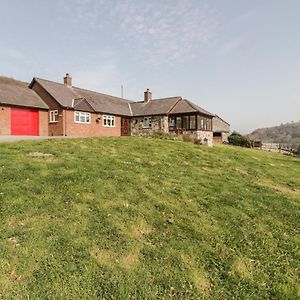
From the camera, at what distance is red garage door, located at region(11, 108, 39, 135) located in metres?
28.5

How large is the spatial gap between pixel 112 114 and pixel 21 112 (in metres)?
12.3

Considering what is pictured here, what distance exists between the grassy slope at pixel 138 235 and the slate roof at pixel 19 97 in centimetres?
1934

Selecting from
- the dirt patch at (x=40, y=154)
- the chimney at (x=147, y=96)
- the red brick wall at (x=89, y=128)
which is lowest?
the dirt patch at (x=40, y=154)

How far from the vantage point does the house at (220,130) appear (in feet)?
181

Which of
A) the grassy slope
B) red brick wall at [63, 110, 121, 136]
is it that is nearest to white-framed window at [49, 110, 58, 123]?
red brick wall at [63, 110, 121, 136]

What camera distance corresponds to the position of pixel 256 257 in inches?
254

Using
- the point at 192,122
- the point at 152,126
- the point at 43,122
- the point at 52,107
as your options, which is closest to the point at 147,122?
the point at 152,126

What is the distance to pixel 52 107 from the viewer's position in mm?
31625

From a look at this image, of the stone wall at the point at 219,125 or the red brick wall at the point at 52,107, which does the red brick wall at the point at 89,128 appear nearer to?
the red brick wall at the point at 52,107

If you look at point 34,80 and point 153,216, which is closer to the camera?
point 153,216

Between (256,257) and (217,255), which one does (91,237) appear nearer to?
(217,255)

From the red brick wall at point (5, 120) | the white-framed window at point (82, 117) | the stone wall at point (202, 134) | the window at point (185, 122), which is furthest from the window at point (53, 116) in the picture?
the stone wall at point (202, 134)

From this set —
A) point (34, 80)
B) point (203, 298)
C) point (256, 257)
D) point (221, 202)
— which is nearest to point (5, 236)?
point (203, 298)

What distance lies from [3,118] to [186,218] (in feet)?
84.7
